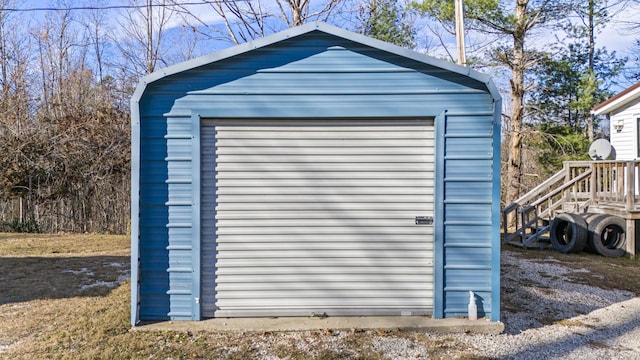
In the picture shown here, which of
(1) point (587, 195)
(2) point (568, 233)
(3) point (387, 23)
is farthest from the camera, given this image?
(3) point (387, 23)

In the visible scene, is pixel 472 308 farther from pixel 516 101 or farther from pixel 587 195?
pixel 516 101

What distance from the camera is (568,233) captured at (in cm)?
838

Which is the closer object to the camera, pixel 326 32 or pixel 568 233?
pixel 326 32

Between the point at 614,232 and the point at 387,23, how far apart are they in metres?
9.12

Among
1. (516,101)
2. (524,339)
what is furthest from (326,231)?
(516,101)

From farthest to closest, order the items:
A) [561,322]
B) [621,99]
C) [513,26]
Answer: [513,26]
[621,99]
[561,322]

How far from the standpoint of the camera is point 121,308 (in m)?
4.54

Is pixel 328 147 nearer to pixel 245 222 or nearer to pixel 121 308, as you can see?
pixel 245 222

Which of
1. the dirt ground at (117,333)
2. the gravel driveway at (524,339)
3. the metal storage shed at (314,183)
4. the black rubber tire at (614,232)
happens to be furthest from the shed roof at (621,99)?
the metal storage shed at (314,183)

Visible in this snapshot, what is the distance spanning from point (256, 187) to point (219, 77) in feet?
3.69

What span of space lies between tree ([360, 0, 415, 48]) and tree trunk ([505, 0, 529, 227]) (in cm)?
335

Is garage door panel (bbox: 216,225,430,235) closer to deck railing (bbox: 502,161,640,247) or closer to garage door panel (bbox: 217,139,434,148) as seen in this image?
garage door panel (bbox: 217,139,434,148)

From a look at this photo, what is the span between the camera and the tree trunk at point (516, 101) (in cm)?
1250

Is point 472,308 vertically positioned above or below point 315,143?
below
